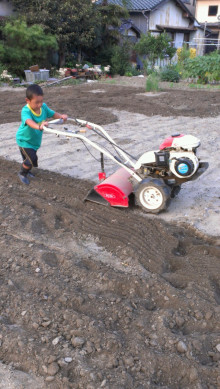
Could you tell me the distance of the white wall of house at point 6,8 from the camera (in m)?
19.4

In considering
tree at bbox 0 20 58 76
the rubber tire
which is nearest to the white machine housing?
the rubber tire

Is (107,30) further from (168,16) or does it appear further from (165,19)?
(168,16)

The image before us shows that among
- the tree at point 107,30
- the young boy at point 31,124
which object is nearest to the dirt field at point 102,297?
the young boy at point 31,124

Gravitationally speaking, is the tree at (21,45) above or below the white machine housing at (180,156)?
above

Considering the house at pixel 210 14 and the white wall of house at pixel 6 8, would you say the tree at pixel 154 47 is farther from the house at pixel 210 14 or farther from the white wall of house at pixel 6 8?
the house at pixel 210 14

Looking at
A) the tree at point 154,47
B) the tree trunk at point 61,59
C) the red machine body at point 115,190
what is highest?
the tree at point 154,47

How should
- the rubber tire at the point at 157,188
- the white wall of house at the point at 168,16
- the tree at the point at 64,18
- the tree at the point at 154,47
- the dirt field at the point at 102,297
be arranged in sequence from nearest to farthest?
the dirt field at the point at 102,297 → the rubber tire at the point at 157,188 → the tree at the point at 64,18 → the tree at the point at 154,47 → the white wall of house at the point at 168,16

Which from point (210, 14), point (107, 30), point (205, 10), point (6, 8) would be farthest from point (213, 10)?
point (6, 8)

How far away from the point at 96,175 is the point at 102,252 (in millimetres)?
2281

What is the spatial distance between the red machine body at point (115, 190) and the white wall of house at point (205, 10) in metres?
37.3

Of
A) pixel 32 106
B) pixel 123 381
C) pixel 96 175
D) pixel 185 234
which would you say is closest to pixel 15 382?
pixel 123 381

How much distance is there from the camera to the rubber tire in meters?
4.28

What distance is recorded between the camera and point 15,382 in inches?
87.9

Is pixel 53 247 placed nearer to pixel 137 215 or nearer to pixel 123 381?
pixel 137 215
